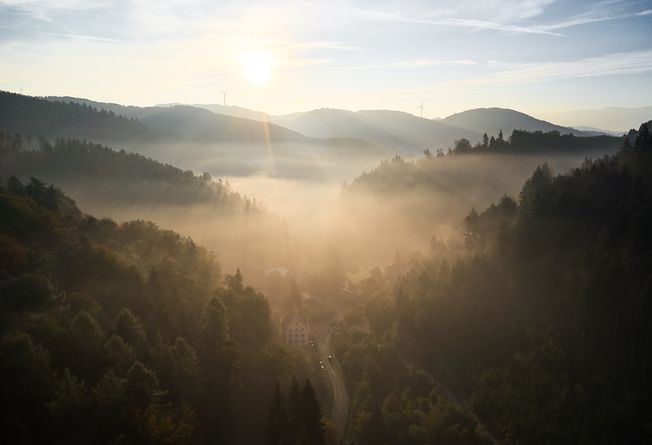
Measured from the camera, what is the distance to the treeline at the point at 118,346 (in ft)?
104

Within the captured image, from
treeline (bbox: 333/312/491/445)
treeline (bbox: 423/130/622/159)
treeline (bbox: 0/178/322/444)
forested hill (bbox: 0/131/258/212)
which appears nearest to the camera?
treeline (bbox: 0/178/322/444)

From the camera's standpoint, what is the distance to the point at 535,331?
206 ft

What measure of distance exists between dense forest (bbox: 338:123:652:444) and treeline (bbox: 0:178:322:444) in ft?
52.8

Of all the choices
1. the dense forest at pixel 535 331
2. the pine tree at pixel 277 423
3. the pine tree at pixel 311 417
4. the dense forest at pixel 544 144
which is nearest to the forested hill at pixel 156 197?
the dense forest at pixel 535 331

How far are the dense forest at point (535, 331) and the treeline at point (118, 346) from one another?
16.1 meters

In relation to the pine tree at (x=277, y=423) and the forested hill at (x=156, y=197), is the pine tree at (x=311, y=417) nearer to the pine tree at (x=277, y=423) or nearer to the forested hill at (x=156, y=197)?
the pine tree at (x=277, y=423)

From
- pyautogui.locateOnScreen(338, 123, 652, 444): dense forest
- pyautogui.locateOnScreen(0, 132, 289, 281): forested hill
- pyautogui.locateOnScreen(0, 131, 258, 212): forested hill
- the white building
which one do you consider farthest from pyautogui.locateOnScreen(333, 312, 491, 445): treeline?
pyautogui.locateOnScreen(0, 131, 258, 212): forested hill

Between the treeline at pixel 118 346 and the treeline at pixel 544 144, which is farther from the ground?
the treeline at pixel 544 144

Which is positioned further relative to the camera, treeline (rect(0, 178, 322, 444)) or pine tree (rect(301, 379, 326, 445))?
pine tree (rect(301, 379, 326, 445))

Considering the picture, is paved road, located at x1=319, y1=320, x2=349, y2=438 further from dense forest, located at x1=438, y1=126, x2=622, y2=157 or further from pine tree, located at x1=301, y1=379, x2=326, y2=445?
dense forest, located at x1=438, y1=126, x2=622, y2=157

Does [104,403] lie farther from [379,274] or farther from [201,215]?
[201,215]

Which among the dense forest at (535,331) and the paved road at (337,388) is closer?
the dense forest at (535,331)

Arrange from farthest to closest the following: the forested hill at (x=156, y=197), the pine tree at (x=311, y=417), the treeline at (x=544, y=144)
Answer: the treeline at (x=544, y=144)
the forested hill at (x=156, y=197)
the pine tree at (x=311, y=417)

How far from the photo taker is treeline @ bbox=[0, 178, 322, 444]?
104ft
